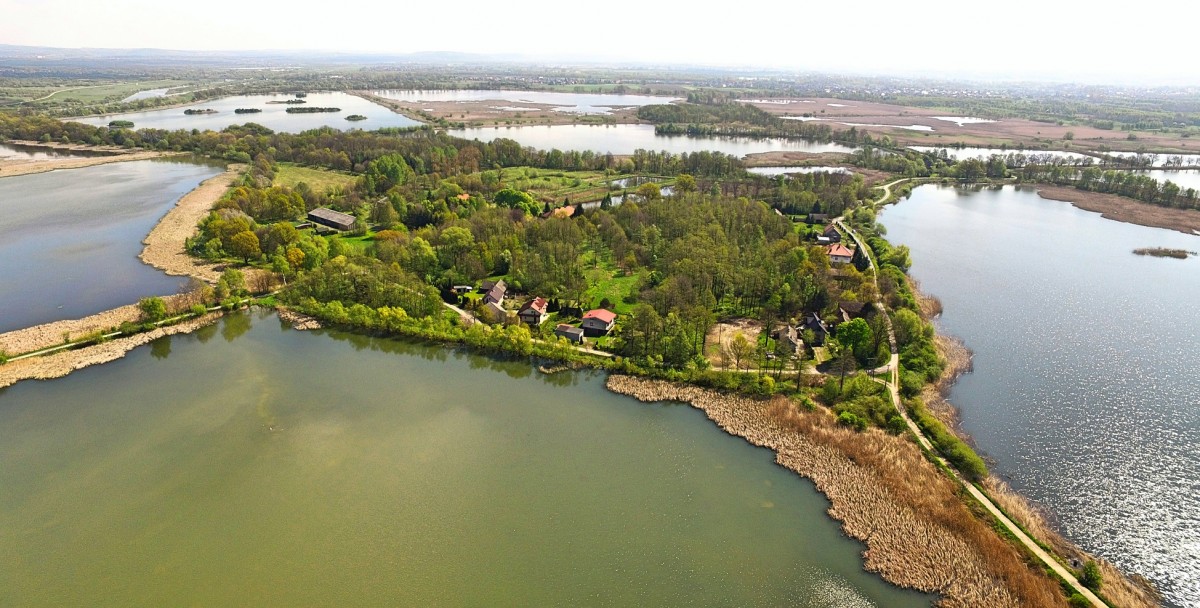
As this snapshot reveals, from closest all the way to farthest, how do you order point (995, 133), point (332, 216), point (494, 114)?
point (332, 216) → point (995, 133) → point (494, 114)

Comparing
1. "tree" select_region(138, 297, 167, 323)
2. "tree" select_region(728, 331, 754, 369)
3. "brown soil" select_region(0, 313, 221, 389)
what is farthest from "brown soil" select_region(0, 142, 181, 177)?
"tree" select_region(728, 331, 754, 369)

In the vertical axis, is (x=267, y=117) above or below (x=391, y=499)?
above

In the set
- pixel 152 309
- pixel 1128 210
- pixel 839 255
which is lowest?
pixel 152 309

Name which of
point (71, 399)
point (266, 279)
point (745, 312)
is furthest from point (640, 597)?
point (266, 279)

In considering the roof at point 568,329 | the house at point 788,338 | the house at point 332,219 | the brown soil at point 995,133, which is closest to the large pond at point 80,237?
the house at point 332,219

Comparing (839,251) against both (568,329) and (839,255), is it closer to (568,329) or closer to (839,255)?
(839,255)

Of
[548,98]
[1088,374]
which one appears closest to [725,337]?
[1088,374]

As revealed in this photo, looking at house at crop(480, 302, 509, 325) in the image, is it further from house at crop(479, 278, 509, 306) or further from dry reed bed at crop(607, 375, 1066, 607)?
dry reed bed at crop(607, 375, 1066, 607)

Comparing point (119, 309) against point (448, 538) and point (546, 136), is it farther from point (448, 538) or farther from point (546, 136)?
point (546, 136)
